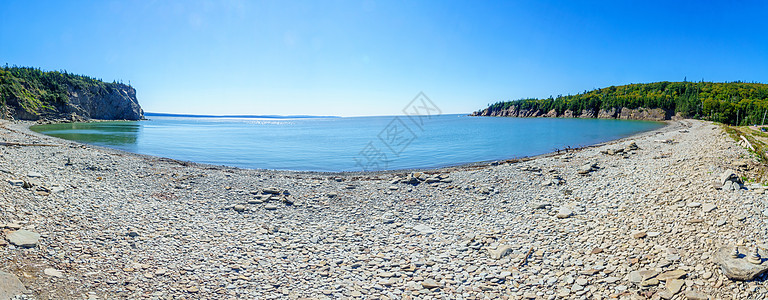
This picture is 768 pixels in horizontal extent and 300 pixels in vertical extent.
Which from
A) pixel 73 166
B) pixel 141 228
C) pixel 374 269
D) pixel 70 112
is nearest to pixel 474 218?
pixel 374 269

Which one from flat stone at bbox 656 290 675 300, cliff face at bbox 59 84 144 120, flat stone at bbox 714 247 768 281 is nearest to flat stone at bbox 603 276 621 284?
flat stone at bbox 656 290 675 300

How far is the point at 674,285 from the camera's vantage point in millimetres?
6020

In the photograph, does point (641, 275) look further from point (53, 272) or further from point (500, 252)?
point (53, 272)

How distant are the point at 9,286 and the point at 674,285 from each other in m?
12.0

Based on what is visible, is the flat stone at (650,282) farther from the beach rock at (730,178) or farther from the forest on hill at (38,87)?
the forest on hill at (38,87)

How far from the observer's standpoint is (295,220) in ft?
37.0

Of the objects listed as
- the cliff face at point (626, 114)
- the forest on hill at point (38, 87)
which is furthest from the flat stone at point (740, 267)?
the cliff face at point (626, 114)

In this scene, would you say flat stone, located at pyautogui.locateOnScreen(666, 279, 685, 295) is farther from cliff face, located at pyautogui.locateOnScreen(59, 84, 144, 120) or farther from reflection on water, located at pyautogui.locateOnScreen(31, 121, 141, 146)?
cliff face, located at pyautogui.locateOnScreen(59, 84, 144, 120)

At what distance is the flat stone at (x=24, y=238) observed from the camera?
7176 millimetres

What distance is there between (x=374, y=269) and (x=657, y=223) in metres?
7.56

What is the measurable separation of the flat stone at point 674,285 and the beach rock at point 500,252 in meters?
3.10

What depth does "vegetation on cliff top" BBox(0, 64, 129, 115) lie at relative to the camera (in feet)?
274

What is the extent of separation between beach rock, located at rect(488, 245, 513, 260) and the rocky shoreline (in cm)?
4

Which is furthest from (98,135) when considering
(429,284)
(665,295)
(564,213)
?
(665,295)
